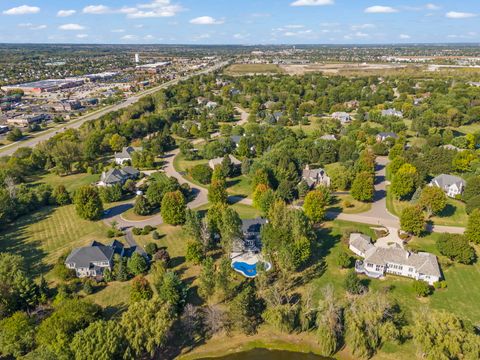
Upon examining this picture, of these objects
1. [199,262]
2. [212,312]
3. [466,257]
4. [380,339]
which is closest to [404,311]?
[380,339]

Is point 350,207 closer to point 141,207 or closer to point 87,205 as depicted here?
point 141,207

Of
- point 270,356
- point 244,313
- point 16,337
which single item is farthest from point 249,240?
point 16,337

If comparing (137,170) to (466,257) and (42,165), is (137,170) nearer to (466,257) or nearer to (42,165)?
(42,165)

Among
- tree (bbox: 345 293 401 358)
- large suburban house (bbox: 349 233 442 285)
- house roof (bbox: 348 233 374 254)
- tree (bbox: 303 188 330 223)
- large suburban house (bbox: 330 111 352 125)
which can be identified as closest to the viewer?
tree (bbox: 345 293 401 358)

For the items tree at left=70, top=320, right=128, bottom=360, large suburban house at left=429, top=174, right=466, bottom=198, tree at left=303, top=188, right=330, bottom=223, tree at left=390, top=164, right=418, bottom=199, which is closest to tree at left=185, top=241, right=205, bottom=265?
tree at left=70, top=320, right=128, bottom=360

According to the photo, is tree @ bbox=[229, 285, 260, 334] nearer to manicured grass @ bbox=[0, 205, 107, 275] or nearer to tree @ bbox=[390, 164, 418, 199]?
manicured grass @ bbox=[0, 205, 107, 275]

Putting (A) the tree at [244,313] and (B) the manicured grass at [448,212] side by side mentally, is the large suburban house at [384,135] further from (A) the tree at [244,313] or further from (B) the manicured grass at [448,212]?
(A) the tree at [244,313]

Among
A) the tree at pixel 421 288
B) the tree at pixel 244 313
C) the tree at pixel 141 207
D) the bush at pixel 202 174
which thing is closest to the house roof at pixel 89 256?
the tree at pixel 141 207
